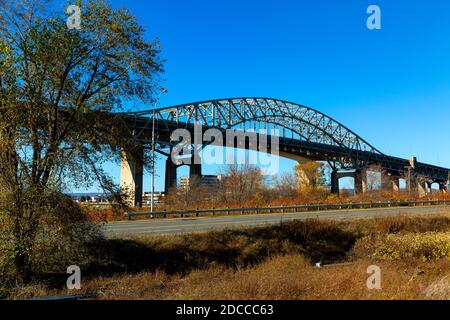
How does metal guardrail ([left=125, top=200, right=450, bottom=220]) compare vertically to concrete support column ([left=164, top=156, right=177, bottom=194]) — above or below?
below

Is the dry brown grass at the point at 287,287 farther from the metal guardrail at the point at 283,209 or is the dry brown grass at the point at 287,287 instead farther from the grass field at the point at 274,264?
the metal guardrail at the point at 283,209

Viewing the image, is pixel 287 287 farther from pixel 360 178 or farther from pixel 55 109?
pixel 360 178

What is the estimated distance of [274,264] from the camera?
16.7 m

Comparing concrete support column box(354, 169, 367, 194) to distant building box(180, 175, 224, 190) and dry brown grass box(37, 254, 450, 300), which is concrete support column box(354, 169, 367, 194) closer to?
distant building box(180, 175, 224, 190)

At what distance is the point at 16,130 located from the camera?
40.9 feet

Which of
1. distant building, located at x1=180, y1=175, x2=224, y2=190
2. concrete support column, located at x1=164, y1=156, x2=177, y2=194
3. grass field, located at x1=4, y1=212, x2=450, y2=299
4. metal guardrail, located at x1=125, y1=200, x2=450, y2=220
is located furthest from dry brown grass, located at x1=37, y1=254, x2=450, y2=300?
concrete support column, located at x1=164, y1=156, x2=177, y2=194

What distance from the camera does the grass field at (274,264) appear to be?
9.59 meters

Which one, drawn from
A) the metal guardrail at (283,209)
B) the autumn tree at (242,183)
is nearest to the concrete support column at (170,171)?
the autumn tree at (242,183)

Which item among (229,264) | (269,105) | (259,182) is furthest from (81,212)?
(269,105)

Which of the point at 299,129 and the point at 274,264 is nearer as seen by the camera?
the point at 274,264

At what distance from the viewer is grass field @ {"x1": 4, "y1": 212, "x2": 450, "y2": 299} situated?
9.59 metres

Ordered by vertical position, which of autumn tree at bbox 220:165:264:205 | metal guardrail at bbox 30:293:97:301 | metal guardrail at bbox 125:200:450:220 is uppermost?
autumn tree at bbox 220:165:264:205

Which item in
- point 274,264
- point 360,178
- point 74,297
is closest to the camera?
point 74,297

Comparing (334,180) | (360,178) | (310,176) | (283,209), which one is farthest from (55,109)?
(360,178)
